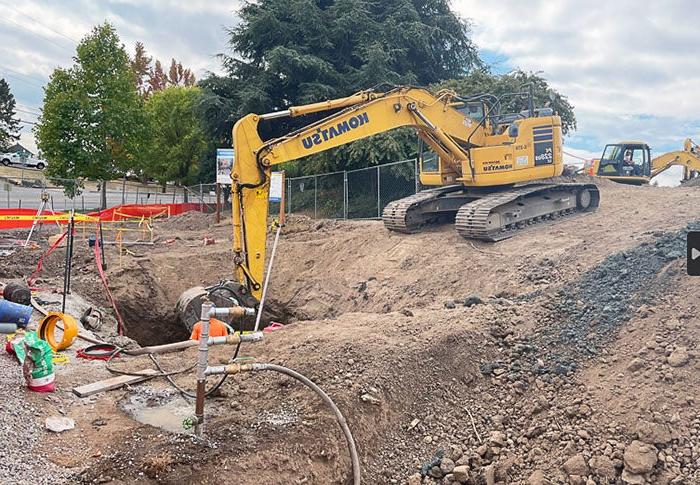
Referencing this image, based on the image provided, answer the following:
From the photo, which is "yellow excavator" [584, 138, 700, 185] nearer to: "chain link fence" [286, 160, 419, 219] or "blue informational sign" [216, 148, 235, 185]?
"chain link fence" [286, 160, 419, 219]

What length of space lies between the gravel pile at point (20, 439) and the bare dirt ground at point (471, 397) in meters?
0.10

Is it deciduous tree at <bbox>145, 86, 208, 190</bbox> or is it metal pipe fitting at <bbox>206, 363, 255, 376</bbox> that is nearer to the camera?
metal pipe fitting at <bbox>206, 363, 255, 376</bbox>

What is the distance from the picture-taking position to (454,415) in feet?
16.6

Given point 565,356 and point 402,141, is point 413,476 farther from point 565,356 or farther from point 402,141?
point 402,141

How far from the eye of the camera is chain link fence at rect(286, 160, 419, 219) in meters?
20.2

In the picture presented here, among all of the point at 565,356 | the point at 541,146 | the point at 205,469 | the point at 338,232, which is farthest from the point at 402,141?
the point at 205,469

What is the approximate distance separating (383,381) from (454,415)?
706mm

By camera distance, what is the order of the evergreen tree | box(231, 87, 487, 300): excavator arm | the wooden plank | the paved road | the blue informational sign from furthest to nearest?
the paved road → the evergreen tree → the blue informational sign → box(231, 87, 487, 300): excavator arm → the wooden plank

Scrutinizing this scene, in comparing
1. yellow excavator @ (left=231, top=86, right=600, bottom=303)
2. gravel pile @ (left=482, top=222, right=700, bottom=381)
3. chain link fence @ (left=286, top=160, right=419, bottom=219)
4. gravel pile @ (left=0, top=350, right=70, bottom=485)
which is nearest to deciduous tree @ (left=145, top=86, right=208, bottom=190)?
chain link fence @ (left=286, top=160, right=419, bottom=219)

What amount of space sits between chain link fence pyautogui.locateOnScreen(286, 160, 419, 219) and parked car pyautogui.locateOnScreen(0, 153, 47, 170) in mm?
33384

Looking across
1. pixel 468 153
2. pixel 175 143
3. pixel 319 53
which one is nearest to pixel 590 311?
pixel 468 153

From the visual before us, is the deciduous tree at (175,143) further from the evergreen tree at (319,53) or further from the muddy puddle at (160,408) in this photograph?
the muddy puddle at (160,408)

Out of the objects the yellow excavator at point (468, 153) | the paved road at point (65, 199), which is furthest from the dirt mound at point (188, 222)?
the yellow excavator at point (468, 153)

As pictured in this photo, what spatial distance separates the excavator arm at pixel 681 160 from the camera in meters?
22.5
